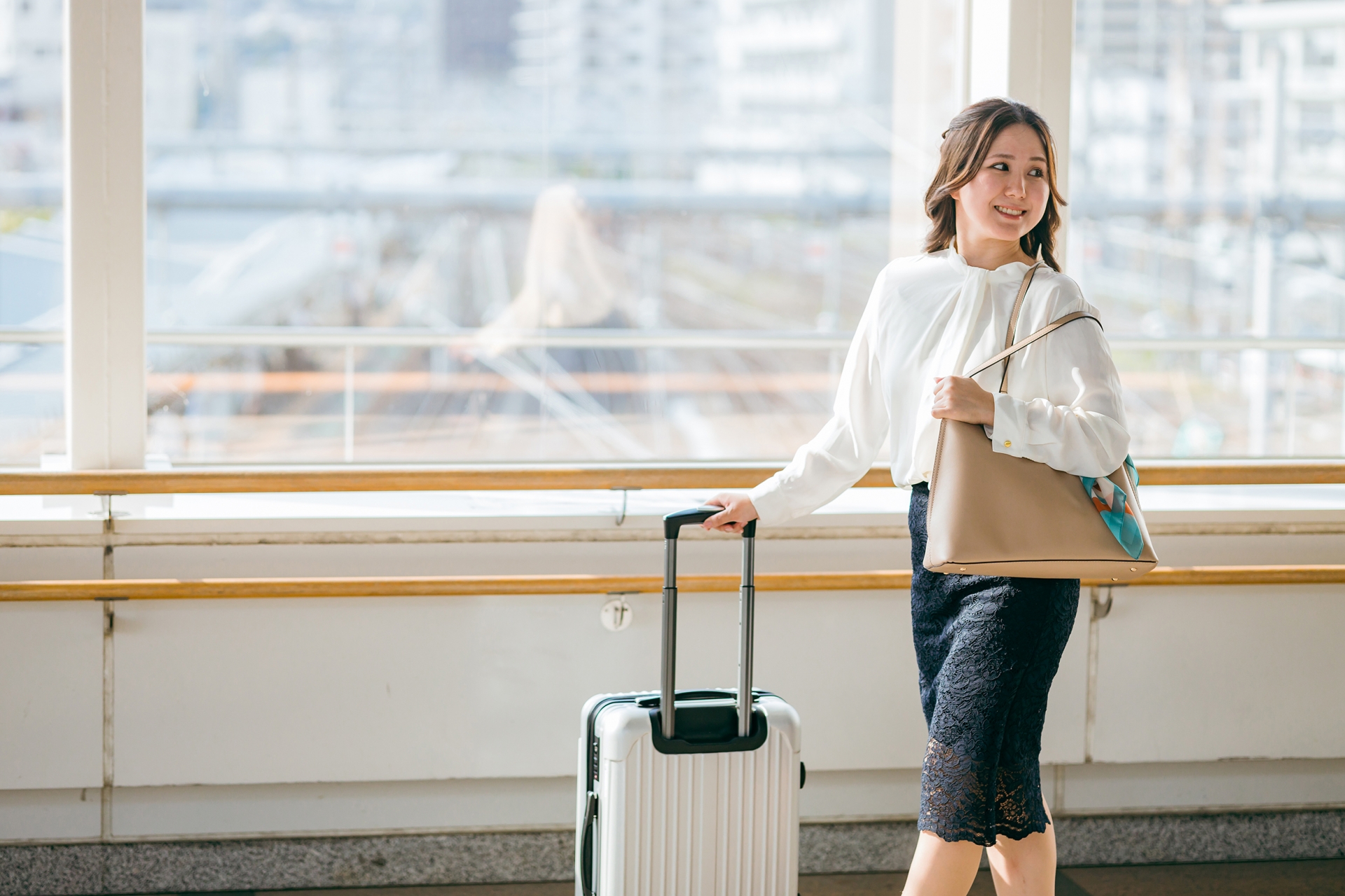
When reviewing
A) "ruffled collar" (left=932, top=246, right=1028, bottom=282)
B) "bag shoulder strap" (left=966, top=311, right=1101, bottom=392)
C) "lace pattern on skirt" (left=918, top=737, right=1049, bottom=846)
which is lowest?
"lace pattern on skirt" (left=918, top=737, right=1049, bottom=846)

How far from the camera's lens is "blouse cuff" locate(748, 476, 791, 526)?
1.83m

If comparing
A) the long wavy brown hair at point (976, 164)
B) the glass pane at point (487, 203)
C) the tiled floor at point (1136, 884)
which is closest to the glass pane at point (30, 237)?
the glass pane at point (487, 203)

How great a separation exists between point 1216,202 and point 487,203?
353cm

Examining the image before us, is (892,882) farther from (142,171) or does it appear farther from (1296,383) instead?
(1296,383)

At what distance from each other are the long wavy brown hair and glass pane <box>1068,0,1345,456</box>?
10.9 feet

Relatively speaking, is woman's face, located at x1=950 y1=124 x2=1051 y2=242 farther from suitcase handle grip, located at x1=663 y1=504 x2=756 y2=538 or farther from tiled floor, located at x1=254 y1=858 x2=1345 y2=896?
tiled floor, located at x1=254 y1=858 x2=1345 y2=896

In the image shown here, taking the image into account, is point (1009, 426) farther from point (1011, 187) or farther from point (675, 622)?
point (675, 622)

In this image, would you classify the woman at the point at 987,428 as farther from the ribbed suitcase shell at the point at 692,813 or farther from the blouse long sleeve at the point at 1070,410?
the ribbed suitcase shell at the point at 692,813

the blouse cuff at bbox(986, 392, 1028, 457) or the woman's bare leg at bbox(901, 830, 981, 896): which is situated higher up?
the blouse cuff at bbox(986, 392, 1028, 457)

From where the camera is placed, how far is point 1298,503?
2.74 m

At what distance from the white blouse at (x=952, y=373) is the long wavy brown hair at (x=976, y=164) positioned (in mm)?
56

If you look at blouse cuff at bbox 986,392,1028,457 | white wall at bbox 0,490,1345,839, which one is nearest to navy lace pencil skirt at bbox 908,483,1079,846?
blouse cuff at bbox 986,392,1028,457

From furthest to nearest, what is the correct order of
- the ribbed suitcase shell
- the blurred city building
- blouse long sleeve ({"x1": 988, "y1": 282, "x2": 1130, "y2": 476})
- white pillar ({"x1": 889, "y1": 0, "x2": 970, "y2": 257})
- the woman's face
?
the blurred city building, white pillar ({"x1": 889, "y1": 0, "x2": 970, "y2": 257}), the ribbed suitcase shell, the woman's face, blouse long sleeve ({"x1": 988, "y1": 282, "x2": 1130, "y2": 476})

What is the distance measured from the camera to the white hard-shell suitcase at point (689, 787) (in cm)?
177
